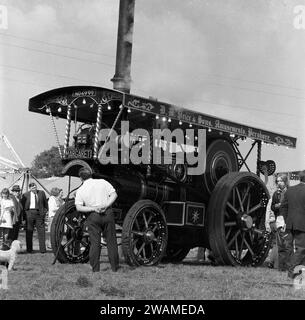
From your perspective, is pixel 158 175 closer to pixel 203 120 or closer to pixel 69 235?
pixel 203 120

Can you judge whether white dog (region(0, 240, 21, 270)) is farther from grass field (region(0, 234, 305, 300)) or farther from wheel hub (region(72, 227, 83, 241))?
wheel hub (region(72, 227, 83, 241))

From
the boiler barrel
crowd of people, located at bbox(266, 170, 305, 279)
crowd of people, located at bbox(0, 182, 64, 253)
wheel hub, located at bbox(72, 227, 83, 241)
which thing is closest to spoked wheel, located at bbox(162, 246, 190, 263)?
the boiler barrel

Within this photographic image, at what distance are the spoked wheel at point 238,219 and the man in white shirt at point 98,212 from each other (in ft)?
6.60

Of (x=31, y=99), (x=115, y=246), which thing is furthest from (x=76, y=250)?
(x=31, y=99)

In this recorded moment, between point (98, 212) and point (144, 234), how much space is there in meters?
0.98

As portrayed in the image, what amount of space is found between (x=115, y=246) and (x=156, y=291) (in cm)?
169

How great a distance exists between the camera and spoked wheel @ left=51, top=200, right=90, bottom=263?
909cm

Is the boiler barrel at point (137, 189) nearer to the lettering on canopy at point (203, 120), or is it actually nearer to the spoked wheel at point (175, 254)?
the lettering on canopy at point (203, 120)

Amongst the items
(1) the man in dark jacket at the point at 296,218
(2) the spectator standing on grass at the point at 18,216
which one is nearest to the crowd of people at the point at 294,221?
(1) the man in dark jacket at the point at 296,218

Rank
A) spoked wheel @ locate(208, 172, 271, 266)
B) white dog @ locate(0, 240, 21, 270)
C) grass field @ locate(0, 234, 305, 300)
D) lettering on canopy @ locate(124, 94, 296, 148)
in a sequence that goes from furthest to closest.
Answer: spoked wheel @ locate(208, 172, 271, 266)
lettering on canopy @ locate(124, 94, 296, 148)
white dog @ locate(0, 240, 21, 270)
grass field @ locate(0, 234, 305, 300)

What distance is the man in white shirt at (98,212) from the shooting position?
797 cm

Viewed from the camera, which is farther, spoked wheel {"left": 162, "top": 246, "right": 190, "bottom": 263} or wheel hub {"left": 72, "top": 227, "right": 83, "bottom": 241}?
spoked wheel {"left": 162, "top": 246, "right": 190, "bottom": 263}

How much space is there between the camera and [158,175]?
369 inches

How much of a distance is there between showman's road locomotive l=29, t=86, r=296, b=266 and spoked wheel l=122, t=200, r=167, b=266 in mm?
14
